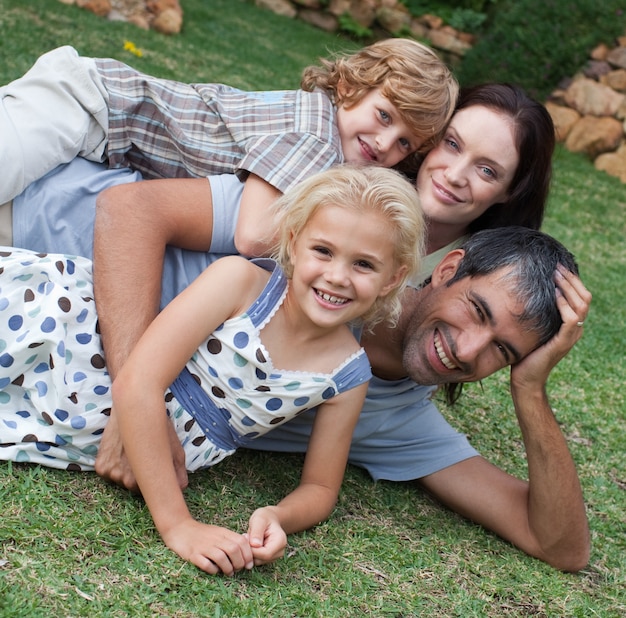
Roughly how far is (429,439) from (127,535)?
1.47m

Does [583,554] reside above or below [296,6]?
above

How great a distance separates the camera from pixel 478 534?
3.39 m

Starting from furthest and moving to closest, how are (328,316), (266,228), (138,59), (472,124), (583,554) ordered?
(138,59), (472,124), (583,554), (266,228), (328,316)

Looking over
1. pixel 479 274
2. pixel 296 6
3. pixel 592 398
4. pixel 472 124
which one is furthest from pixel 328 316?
pixel 296 6

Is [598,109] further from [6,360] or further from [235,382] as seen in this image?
[6,360]

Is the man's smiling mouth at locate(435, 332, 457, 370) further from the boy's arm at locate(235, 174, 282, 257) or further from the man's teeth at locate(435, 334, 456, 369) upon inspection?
the boy's arm at locate(235, 174, 282, 257)

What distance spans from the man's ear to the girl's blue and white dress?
60 cm

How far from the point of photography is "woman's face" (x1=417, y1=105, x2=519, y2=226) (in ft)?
11.7

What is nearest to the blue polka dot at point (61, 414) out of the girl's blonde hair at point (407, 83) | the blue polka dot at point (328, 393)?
the blue polka dot at point (328, 393)

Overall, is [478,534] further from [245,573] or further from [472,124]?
[472,124]

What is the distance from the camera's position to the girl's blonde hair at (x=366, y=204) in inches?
109

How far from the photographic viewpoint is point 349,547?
116 inches

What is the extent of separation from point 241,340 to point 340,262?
1.40 ft

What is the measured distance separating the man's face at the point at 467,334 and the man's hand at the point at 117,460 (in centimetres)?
95
